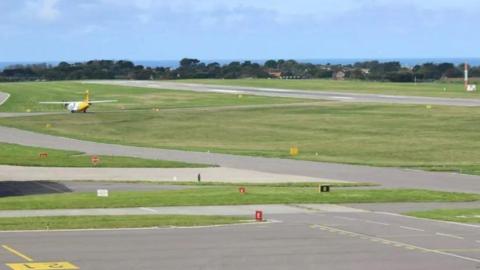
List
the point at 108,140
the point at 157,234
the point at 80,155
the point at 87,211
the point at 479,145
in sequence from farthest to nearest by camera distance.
A: the point at 108,140 < the point at 479,145 < the point at 80,155 < the point at 87,211 < the point at 157,234

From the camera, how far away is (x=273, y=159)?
203ft

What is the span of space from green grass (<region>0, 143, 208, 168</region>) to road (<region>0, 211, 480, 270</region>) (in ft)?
84.0

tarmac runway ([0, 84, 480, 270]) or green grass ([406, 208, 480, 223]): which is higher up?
tarmac runway ([0, 84, 480, 270])

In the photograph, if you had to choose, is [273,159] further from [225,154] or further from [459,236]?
[459,236]

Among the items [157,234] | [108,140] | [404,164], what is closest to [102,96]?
[108,140]

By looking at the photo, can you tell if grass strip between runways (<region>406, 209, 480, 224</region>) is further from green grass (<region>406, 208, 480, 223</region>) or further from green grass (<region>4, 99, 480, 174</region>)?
green grass (<region>4, 99, 480, 174</region>)

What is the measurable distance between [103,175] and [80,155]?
1202 cm

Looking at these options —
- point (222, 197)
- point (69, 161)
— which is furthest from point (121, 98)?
point (222, 197)

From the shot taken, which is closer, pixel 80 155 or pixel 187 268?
pixel 187 268

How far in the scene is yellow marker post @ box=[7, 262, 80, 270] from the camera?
71.7 feet

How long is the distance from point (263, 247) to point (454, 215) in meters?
13.3

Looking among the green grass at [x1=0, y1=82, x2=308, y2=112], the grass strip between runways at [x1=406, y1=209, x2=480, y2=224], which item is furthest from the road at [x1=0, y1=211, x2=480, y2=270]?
the green grass at [x1=0, y1=82, x2=308, y2=112]

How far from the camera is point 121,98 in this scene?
443ft

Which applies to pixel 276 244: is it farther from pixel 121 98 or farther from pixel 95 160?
pixel 121 98
